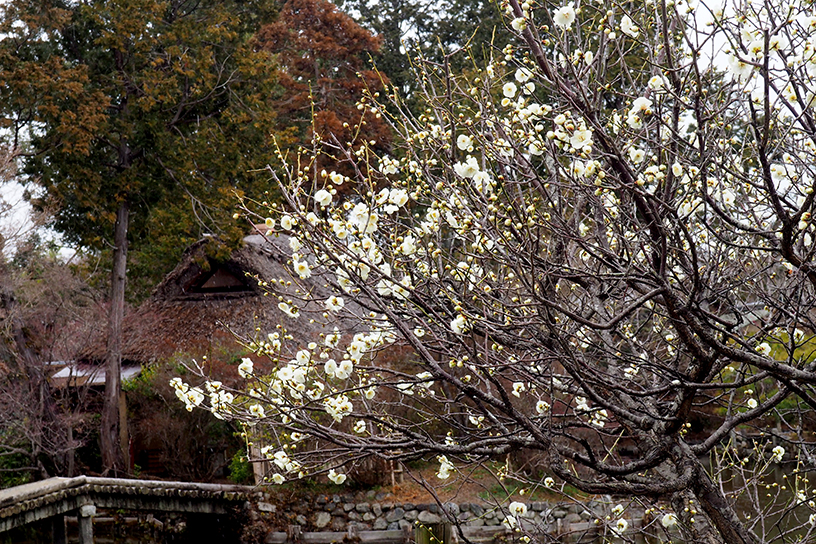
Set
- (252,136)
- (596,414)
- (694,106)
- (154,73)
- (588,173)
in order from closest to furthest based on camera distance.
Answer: (694,106) < (588,173) < (596,414) < (154,73) < (252,136)

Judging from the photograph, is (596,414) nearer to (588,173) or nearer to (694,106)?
(588,173)

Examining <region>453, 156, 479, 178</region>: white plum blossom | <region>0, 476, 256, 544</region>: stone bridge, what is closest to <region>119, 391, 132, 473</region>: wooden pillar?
<region>0, 476, 256, 544</region>: stone bridge

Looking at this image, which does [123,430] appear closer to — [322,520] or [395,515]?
[322,520]

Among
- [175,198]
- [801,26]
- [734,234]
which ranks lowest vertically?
[734,234]

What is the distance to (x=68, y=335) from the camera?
1188 centimetres

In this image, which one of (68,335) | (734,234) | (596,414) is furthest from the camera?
(68,335)

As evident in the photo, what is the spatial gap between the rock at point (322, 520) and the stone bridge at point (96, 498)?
90cm

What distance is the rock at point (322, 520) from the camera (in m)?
11.1

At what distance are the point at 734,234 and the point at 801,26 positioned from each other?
92 centimetres

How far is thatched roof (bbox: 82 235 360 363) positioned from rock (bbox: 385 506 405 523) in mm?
3256

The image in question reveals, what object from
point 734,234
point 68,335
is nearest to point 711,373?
point 734,234

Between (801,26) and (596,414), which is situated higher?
(801,26)

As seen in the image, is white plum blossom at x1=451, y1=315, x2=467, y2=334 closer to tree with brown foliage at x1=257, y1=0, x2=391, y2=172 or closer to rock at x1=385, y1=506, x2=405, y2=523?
rock at x1=385, y1=506, x2=405, y2=523

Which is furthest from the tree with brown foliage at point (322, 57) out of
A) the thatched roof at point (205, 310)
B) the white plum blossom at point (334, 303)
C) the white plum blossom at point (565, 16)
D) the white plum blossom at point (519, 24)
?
the white plum blossom at point (519, 24)
